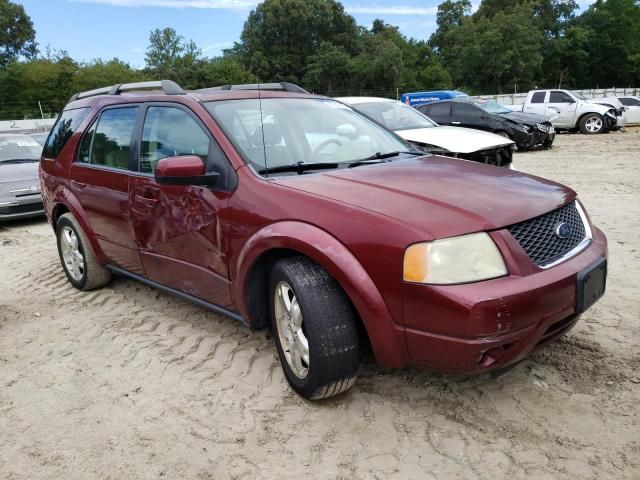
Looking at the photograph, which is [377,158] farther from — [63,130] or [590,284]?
[63,130]

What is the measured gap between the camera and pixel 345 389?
2.78 metres

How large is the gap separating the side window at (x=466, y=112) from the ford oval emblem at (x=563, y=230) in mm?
12509

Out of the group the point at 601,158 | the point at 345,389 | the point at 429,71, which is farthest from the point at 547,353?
the point at 429,71

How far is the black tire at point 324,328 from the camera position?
2.59 meters

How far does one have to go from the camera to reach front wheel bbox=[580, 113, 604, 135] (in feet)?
61.2

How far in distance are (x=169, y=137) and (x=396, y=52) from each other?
66138 millimetres

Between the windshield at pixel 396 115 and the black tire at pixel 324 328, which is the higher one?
the windshield at pixel 396 115

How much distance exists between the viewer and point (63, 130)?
16.2ft

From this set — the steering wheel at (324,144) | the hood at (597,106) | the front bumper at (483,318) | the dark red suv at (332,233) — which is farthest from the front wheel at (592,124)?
the front bumper at (483,318)

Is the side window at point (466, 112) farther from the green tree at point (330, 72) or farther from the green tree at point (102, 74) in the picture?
the green tree at point (330, 72)

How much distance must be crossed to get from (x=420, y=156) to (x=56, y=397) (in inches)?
106

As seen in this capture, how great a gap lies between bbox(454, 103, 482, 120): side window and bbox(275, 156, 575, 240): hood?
1194 centimetres

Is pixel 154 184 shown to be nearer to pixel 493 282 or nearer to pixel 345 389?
pixel 345 389

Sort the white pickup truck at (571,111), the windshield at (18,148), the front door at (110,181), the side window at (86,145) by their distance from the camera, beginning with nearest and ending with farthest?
the front door at (110,181)
the side window at (86,145)
the windshield at (18,148)
the white pickup truck at (571,111)
